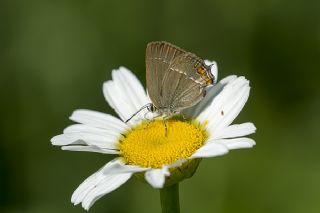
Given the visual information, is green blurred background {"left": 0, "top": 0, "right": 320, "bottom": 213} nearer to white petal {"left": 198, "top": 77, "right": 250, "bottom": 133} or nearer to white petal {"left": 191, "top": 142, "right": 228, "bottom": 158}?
white petal {"left": 198, "top": 77, "right": 250, "bottom": 133}

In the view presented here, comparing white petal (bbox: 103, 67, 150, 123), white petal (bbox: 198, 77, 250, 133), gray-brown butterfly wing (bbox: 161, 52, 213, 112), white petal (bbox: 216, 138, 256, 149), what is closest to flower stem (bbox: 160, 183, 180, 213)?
white petal (bbox: 216, 138, 256, 149)

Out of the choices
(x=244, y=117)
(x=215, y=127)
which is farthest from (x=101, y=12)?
(x=215, y=127)

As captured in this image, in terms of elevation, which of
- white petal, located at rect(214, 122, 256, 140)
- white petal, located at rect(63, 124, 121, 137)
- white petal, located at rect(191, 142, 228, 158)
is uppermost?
white petal, located at rect(63, 124, 121, 137)

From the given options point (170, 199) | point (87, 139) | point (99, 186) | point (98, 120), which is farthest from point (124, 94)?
point (170, 199)

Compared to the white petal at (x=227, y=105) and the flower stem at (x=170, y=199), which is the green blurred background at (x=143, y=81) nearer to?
the white petal at (x=227, y=105)

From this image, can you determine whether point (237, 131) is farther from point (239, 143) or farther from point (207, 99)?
point (207, 99)

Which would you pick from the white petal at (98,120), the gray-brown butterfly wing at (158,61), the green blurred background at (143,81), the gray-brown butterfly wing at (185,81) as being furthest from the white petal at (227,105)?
the green blurred background at (143,81)
